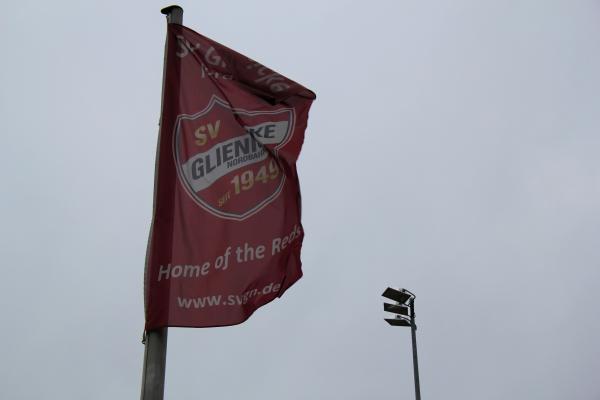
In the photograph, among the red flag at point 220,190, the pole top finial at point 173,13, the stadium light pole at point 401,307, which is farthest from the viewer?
the stadium light pole at point 401,307

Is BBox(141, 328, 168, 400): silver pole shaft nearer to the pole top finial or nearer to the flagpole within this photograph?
the flagpole

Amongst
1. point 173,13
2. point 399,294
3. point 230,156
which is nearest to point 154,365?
point 230,156

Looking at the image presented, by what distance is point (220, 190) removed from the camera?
736 centimetres

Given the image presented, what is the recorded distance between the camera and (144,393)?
631 cm

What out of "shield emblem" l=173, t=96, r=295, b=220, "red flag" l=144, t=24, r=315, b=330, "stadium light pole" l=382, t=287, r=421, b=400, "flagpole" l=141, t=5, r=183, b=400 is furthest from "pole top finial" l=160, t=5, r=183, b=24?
"stadium light pole" l=382, t=287, r=421, b=400

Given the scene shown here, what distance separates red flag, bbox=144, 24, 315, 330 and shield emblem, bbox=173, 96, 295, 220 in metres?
0.01

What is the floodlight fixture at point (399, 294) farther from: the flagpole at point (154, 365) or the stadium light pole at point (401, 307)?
the flagpole at point (154, 365)

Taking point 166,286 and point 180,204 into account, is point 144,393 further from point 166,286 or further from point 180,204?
point 180,204

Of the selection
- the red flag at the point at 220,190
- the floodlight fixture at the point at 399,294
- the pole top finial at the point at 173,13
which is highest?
the pole top finial at the point at 173,13

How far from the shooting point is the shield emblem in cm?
723

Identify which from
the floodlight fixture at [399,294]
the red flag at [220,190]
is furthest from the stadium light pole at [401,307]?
the red flag at [220,190]

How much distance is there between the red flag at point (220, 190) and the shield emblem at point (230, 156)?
0.01m

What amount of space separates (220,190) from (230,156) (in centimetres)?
40

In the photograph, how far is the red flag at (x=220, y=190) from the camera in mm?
6812
